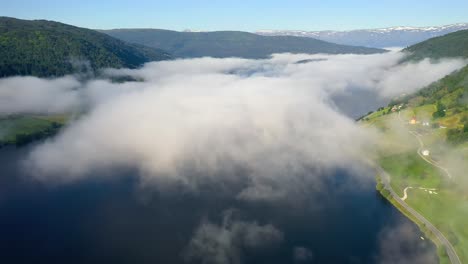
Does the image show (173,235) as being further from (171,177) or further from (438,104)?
(438,104)

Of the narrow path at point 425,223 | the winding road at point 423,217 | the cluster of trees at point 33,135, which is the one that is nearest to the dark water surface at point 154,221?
the narrow path at point 425,223

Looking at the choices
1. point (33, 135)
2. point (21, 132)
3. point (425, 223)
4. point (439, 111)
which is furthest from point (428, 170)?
point (21, 132)

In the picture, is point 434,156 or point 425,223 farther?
point 434,156

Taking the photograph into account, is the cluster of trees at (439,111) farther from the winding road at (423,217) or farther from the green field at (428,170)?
the winding road at (423,217)

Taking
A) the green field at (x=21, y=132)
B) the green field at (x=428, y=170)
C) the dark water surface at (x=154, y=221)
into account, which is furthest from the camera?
the green field at (x=21, y=132)

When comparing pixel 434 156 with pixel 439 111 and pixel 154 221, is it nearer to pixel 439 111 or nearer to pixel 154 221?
pixel 439 111

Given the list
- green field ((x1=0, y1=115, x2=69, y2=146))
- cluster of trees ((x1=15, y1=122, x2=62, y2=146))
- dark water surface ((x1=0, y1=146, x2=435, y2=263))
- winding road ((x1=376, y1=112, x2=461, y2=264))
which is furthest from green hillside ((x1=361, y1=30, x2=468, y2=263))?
green field ((x1=0, y1=115, x2=69, y2=146))

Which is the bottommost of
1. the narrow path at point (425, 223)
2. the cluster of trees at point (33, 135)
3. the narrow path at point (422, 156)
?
the narrow path at point (425, 223)

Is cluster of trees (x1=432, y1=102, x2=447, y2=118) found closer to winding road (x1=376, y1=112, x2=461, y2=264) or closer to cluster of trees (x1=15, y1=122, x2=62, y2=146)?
winding road (x1=376, y1=112, x2=461, y2=264)
